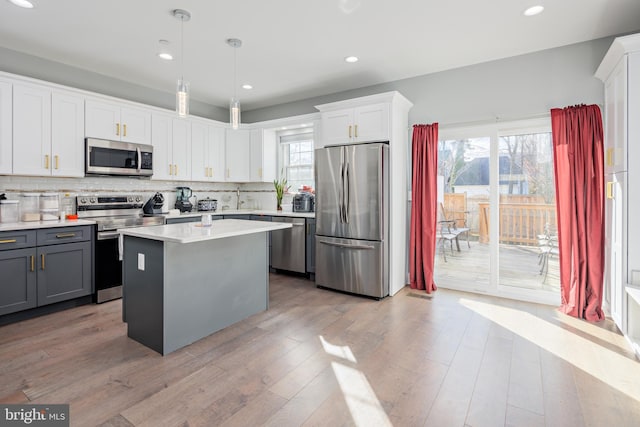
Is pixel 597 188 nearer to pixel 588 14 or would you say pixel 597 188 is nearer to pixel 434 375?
pixel 588 14

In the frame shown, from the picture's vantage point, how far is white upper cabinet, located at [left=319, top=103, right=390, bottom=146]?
380 centimetres

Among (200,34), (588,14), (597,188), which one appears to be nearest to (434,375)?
(597,188)

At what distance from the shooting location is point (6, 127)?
3227mm

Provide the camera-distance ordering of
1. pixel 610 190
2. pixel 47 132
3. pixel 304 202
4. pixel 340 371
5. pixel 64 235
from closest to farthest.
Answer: pixel 340 371
pixel 610 190
pixel 64 235
pixel 47 132
pixel 304 202

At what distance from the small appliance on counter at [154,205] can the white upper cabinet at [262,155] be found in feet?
5.05

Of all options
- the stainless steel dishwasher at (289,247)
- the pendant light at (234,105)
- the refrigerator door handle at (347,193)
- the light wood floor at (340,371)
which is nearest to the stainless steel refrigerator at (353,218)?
the refrigerator door handle at (347,193)

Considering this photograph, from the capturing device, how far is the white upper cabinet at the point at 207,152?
5004 mm

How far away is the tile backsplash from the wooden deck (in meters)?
2.71

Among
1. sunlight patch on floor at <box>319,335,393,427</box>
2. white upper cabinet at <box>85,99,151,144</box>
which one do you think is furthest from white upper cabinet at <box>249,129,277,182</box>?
sunlight patch on floor at <box>319,335,393,427</box>

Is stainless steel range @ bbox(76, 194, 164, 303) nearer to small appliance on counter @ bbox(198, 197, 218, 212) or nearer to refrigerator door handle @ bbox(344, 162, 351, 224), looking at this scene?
small appliance on counter @ bbox(198, 197, 218, 212)

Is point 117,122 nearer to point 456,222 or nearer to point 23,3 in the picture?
point 23,3

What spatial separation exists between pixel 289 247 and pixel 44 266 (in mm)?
2742

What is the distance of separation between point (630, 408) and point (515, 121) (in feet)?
9.22

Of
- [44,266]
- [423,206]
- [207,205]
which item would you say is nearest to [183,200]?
[207,205]
